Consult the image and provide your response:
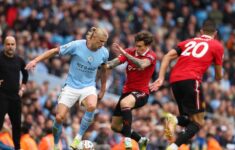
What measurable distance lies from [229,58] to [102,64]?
16.4m

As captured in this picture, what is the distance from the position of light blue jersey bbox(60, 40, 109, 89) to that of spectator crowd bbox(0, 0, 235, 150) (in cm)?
289

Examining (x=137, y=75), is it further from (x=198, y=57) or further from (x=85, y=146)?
(x=85, y=146)

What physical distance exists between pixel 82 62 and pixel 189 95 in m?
2.17

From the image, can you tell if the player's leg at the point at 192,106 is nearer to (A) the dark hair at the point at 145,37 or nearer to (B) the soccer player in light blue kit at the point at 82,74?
(A) the dark hair at the point at 145,37

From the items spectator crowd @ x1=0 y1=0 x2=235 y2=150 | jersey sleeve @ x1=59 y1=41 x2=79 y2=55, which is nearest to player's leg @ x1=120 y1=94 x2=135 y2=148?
jersey sleeve @ x1=59 y1=41 x2=79 y2=55

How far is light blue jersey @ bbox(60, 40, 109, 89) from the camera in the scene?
1894 cm

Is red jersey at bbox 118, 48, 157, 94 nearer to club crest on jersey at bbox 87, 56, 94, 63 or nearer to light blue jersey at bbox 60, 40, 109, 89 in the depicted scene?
light blue jersey at bbox 60, 40, 109, 89

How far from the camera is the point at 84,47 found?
749 inches

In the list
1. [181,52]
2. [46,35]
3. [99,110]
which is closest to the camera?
[181,52]

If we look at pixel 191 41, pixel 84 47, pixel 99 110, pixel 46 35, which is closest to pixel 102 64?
pixel 84 47

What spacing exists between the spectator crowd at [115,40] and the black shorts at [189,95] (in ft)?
13.9

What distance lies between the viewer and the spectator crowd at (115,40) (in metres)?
25.1

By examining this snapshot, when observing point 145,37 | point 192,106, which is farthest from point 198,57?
point 145,37

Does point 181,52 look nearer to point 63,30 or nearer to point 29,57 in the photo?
point 29,57
